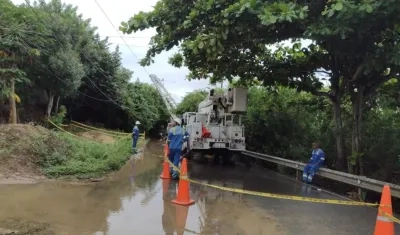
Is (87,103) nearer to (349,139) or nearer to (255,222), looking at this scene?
(349,139)

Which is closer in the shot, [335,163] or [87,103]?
[335,163]

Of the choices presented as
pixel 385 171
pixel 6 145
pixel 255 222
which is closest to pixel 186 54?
pixel 6 145

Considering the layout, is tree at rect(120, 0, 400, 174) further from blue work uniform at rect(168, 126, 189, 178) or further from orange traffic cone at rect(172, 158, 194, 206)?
orange traffic cone at rect(172, 158, 194, 206)

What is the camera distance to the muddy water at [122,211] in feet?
→ 21.2

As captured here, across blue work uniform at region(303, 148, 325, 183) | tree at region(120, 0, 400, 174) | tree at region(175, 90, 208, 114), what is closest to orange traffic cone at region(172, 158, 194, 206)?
tree at region(120, 0, 400, 174)

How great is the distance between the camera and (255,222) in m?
7.33

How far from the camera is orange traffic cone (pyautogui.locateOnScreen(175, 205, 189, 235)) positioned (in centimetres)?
664

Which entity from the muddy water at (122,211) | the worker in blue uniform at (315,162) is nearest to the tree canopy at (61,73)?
the muddy water at (122,211)

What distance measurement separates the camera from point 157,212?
7816 mm

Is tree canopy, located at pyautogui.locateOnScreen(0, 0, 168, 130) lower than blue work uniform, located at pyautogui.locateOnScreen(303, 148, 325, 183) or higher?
higher

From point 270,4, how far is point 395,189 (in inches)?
194

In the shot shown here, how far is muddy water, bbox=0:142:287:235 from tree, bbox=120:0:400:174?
3927 mm

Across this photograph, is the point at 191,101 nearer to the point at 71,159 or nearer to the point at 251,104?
the point at 251,104

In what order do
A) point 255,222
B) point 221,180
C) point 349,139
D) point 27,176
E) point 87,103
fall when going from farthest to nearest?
point 87,103 → point 349,139 → point 221,180 → point 27,176 → point 255,222
